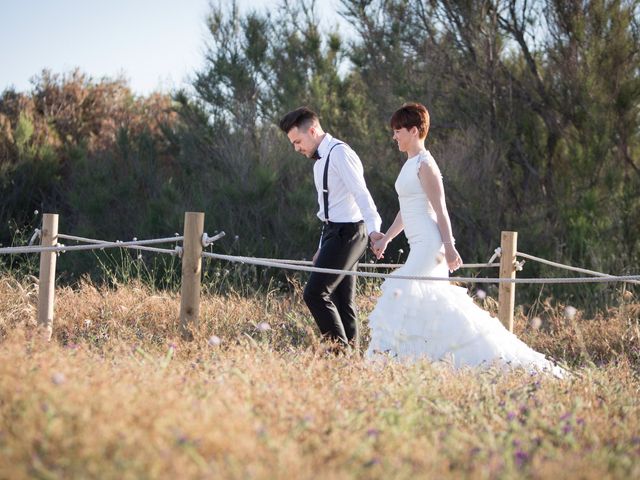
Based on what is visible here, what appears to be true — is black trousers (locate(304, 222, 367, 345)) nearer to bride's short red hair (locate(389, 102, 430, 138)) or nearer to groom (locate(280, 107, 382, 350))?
groom (locate(280, 107, 382, 350))

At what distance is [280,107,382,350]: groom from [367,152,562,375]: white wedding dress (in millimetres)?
212

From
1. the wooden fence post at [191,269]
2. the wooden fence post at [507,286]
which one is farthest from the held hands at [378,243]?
the wooden fence post at [507,286]

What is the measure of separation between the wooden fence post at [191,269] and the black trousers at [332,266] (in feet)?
2.55

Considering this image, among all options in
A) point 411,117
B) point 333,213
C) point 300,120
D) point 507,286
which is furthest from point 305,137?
point 507,286

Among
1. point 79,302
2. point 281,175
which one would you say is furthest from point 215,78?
point 79,302

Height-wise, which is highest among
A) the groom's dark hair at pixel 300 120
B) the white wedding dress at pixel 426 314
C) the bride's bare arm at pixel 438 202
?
the groom's dark hair at pixel 300 120

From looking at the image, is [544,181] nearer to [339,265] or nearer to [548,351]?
[548,351]

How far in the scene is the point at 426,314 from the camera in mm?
4730

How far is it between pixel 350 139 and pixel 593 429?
7.76m

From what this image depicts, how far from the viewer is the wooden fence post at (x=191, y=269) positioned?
5137 mm

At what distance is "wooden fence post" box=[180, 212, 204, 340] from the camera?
514cm

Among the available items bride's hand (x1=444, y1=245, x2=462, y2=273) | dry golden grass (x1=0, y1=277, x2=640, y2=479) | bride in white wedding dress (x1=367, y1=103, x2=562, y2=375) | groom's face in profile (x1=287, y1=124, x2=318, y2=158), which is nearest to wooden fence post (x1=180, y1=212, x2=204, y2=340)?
dry golden grass (x1=0, y1=277, x2=640, y2=479)

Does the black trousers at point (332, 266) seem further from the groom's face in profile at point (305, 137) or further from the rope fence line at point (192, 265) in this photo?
the groom's face in profile at point (305, 137)

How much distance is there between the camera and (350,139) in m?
10.8
